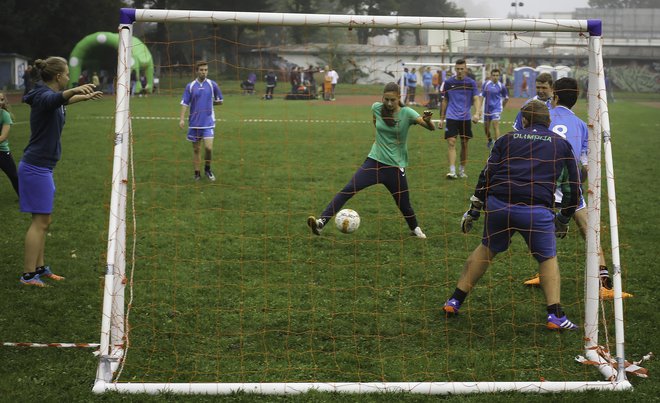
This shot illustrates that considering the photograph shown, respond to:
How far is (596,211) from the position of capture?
546 cm

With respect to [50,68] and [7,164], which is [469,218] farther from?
[7,164]

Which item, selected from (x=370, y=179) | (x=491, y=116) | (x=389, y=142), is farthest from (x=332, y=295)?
(x=491, y=116)

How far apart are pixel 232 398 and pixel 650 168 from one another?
13174mm

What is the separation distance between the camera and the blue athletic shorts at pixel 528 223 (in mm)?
5703

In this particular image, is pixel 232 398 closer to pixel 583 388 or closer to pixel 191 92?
pixel 583 388

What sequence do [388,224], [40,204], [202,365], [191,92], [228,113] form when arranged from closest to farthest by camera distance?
[202,365]
[40,204]
[388,224]
[191,92]
[228,113]

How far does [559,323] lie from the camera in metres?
6.08

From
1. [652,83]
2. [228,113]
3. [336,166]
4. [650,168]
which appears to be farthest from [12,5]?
[652,83]

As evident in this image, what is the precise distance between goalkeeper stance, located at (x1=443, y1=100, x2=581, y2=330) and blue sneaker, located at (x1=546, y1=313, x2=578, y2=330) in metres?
0.16

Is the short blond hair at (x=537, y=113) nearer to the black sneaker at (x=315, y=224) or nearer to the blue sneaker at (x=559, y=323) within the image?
the blue sneaker at (x=559, y=323)

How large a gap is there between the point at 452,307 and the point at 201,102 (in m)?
7.32

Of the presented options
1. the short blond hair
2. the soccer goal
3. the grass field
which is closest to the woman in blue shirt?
the grass field

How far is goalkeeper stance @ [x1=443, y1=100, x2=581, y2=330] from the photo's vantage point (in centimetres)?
565

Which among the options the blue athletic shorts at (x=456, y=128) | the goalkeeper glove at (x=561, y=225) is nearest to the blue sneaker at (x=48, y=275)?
the goalkeeper glove at (x=561, y=225)
